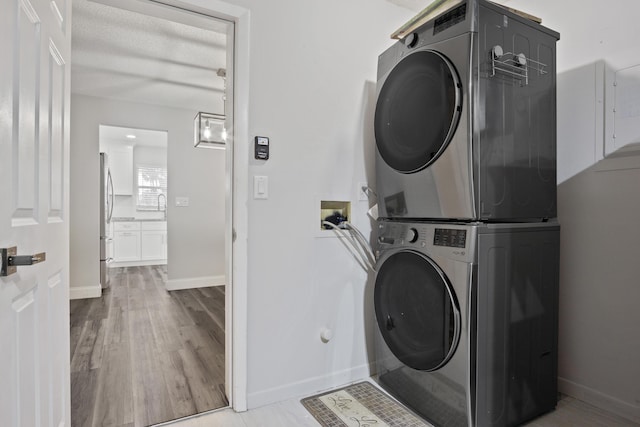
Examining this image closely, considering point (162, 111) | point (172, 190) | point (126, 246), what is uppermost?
point (162, 111)

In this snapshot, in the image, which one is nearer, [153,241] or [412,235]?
[412,235]

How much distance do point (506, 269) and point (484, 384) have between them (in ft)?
1.60

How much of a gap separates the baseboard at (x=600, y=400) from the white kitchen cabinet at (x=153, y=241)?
21.5 feet

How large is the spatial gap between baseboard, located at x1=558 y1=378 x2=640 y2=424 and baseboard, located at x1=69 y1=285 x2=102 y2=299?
466cm

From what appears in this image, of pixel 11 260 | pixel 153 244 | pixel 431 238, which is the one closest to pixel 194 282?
pixel 153 244

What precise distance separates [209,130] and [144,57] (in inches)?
35.0

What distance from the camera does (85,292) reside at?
410 centimetres

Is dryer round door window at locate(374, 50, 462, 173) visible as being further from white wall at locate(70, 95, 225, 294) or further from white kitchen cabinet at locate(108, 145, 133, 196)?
white kitchen cabinet at locate(108, 145, 133, 196)

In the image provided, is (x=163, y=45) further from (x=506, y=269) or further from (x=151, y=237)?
(x=151, y=237)

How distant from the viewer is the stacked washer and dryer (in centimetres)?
140

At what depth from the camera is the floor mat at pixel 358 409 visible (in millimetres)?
1592

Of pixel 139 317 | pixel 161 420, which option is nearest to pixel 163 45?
pixel 139 317

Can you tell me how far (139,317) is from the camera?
3.32 metres

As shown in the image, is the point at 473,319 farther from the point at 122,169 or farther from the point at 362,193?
the point at 122,169
